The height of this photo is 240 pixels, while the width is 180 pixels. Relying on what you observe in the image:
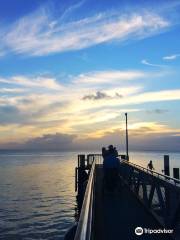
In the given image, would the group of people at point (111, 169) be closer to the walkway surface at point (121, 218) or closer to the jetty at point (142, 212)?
the walkway surface at point (121, 218)

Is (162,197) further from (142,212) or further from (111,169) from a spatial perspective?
(111,169)

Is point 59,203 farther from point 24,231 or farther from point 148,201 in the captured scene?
point 148,201

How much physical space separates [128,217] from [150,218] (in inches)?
23.6

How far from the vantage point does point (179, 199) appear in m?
7.85

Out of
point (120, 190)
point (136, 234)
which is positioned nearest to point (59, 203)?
point (120, 190)

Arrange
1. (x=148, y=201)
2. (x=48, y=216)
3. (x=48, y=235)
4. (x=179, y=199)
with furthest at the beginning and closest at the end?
1. (x=48, y=216)
2. (x=48, y=235)
3. (x=148, y=201)
4. (x=179, y=199)

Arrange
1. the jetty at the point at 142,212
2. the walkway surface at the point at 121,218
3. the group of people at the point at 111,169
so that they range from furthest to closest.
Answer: the group of people at the point at 111,169 → the walkway surface at the point at 121,218 → the jetty at the point at 142,212

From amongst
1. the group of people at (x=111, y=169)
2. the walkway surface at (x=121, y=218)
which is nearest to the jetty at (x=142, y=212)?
the walkway surface at (x=121, y=218)

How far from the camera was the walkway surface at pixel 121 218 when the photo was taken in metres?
8.57

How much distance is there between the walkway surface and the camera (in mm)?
8567

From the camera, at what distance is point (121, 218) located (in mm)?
10695

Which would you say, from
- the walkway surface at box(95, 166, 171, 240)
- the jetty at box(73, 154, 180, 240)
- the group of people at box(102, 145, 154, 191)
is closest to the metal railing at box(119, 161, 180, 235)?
the jetty at box(73, 154, 180, 240)

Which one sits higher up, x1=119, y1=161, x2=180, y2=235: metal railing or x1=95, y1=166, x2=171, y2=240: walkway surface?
x1=119, y1=161, x2=180, y2=235: metal railing

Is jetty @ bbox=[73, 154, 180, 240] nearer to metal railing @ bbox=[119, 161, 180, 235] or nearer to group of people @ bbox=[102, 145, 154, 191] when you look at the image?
metal railing @ bbox=[119, 161, 180, 235]
